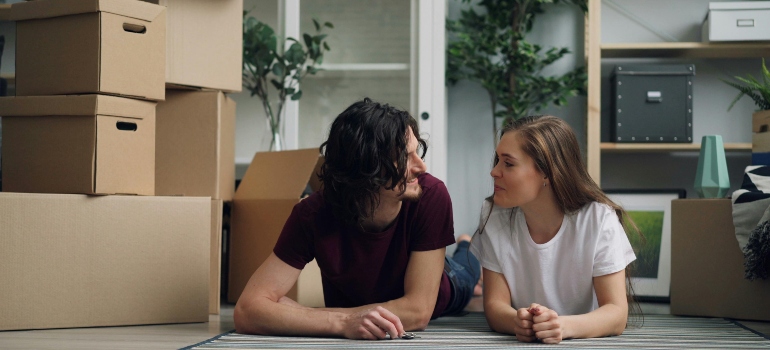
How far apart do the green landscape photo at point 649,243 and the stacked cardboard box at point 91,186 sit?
1548mm

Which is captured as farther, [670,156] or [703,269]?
[670,156]

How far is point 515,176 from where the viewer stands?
1.63m

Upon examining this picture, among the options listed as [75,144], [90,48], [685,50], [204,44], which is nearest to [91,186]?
[75,144]

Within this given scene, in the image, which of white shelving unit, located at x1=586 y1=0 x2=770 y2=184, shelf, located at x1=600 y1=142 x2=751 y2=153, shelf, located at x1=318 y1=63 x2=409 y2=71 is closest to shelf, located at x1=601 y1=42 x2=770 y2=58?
white shelving unit, located at x1=586 y1=0 x2=770 y2=184

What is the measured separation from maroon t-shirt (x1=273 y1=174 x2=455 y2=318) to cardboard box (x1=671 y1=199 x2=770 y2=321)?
0.88m

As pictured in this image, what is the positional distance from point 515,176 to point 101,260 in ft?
3.25

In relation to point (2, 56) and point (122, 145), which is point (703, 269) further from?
point (2, 56)

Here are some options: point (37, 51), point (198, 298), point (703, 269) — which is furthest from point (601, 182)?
point (37, 51)

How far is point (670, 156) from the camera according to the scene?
9.87 feet

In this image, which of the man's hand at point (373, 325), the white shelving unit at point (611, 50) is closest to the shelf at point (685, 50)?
the white shelving unit at point (611, 50)

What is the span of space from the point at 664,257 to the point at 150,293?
1.78 meters

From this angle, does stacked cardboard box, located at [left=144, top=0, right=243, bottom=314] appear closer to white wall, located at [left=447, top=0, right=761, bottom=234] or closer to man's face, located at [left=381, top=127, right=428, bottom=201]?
man's face, located at [left=381, top=127, right=428, bottom=201]

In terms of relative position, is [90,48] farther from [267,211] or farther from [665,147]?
[665,147]

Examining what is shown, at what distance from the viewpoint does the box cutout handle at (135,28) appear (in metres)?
1.93
